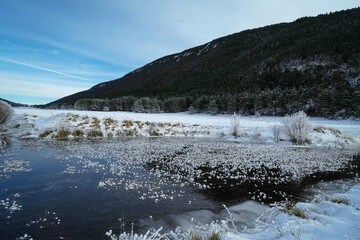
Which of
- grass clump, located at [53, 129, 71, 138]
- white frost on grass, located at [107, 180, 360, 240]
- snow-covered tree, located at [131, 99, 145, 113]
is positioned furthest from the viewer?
snow-covered tree, located at [131, 99, 145, 113]

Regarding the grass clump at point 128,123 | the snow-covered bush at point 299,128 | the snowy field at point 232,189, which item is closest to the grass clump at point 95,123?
the grass clump at point 128,123

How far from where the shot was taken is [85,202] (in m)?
7.93

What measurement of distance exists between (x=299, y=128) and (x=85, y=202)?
29501 millimetres

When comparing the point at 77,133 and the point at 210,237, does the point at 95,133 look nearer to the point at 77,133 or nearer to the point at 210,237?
the point at 77,133

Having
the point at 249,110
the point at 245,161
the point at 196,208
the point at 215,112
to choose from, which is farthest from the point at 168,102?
the point at 196,208

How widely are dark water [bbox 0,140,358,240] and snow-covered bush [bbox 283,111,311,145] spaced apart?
685 inches

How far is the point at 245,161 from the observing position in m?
16.2

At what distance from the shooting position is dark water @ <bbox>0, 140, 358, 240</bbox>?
5980 mm

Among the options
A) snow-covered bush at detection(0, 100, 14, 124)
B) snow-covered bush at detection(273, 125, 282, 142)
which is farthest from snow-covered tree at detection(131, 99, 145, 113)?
snow-covered bush at detection(273, 125, 282, 142)

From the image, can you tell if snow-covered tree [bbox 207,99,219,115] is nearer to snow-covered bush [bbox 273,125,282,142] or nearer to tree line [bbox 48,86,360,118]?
tree line [bbox 48,86,360,118]

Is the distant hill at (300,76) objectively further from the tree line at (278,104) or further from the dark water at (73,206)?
the dark water at (73,206)

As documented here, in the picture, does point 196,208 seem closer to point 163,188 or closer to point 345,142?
point 163,188

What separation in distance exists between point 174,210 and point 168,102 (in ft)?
345

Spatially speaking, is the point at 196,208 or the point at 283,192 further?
the point at 283,192
